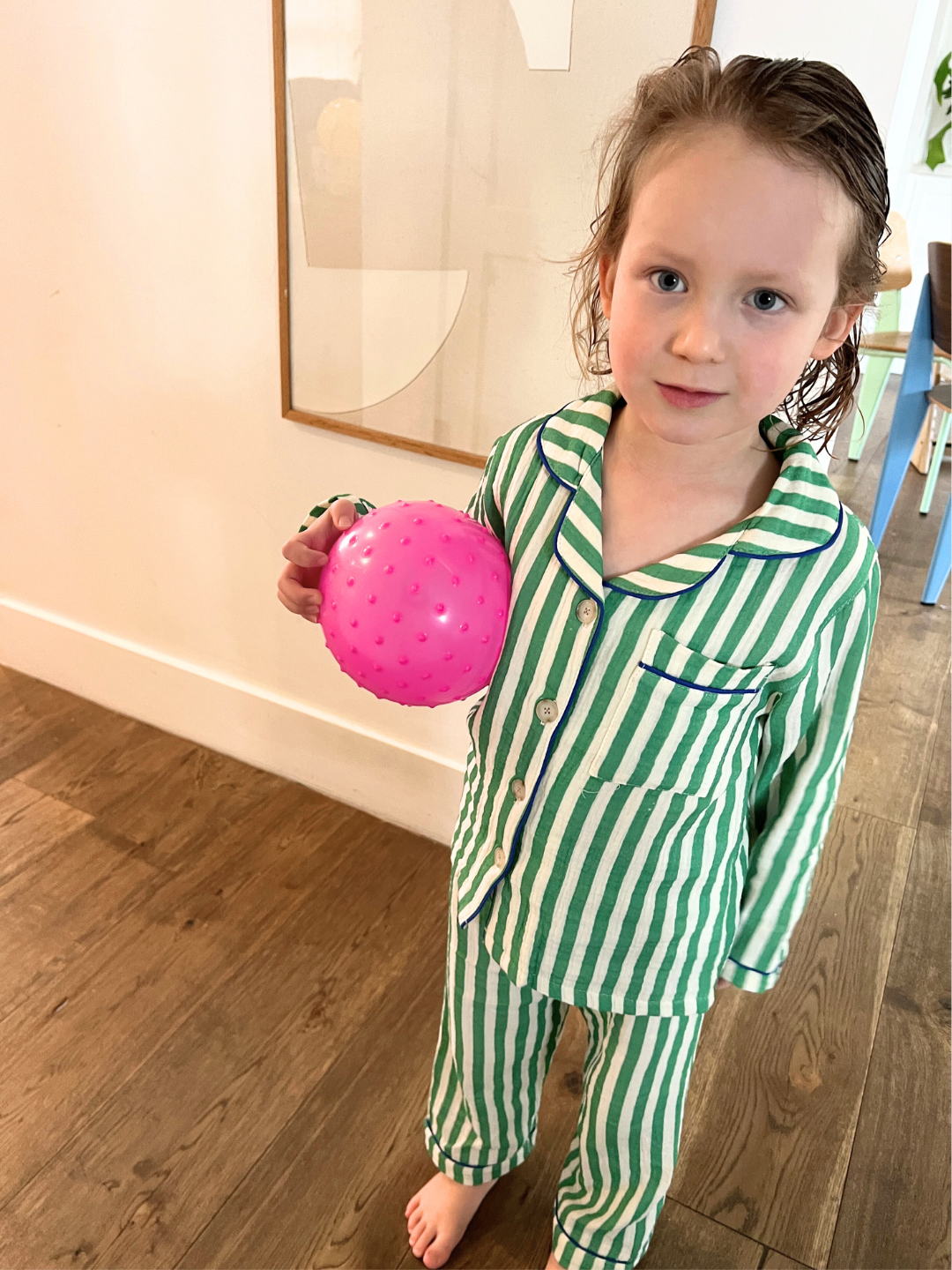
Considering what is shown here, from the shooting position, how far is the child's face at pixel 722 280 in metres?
0.67

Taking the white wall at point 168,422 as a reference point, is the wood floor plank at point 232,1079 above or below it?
below

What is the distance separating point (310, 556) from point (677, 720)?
0.35m

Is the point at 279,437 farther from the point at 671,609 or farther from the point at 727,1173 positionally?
the point at 727,1173

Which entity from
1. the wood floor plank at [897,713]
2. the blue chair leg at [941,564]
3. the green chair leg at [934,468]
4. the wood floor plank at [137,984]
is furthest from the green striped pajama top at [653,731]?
the green chair leg at [934,468]

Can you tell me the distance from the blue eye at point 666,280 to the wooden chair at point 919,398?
2361mm

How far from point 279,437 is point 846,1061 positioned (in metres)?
1.27

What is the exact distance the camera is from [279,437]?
5.23ft

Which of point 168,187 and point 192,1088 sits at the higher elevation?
point 168,187

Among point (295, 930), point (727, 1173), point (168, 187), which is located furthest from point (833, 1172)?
point (168, 187)

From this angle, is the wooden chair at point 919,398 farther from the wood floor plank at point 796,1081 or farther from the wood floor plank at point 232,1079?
the wood floor plank at point 232,1079

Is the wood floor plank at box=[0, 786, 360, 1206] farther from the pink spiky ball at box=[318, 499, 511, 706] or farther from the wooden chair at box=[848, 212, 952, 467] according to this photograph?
the wooden chair at box=[848, 212, 952, 467]

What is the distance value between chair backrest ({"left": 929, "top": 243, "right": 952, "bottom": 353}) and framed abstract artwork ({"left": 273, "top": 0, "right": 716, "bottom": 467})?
1.82 metres

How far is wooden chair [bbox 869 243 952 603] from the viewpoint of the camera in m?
2.82

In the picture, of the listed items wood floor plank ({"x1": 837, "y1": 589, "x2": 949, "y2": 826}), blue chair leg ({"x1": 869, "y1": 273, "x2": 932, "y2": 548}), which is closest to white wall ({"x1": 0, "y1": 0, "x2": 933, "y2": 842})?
wood floor plank ({"x1": 837, "y1": 589, "x2": 949, "y2": 826})
